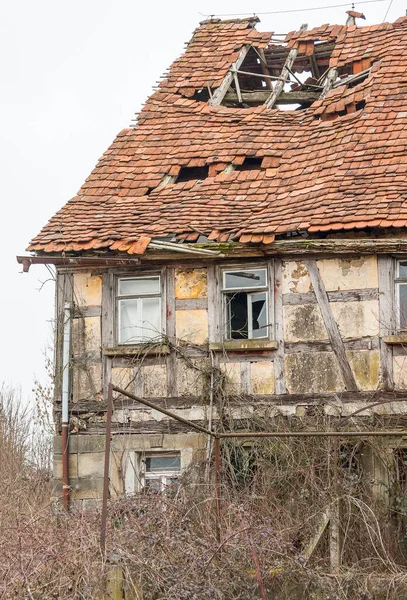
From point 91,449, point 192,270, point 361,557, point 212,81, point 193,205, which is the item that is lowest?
point 361,557

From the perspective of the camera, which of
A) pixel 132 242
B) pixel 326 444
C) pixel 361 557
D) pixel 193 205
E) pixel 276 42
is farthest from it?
A: pixel 276 42

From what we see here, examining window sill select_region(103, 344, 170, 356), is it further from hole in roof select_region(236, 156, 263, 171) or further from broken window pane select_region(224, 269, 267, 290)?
hole in roof select_region(236, 156, 263, 171)

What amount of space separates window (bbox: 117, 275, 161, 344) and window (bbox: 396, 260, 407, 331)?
10.8ft

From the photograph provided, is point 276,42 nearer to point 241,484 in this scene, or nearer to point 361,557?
point 241,484

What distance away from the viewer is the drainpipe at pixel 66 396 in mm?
15266

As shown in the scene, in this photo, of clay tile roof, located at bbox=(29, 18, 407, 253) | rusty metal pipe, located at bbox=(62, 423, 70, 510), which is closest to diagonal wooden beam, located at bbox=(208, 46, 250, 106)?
clay tile roof, located at bbox=(29, 18, 407, 253)

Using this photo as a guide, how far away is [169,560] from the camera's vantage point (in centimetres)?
984

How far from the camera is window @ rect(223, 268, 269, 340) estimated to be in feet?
50.2

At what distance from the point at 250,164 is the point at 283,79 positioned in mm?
2339

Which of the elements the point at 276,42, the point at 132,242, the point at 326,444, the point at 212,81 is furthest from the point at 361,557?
the point at 276,42

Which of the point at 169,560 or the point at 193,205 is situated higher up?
the point at 193,205

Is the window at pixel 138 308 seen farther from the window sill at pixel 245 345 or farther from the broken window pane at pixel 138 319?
the window sill at pixel 245 345

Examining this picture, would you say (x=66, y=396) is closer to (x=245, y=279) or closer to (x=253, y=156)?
(x=245, y=279)

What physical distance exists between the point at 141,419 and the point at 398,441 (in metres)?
3.51
